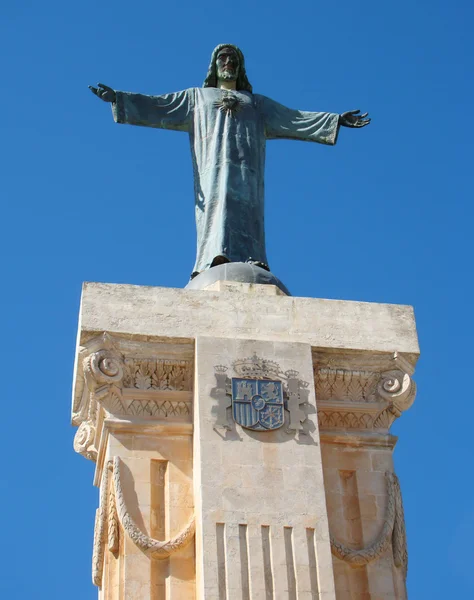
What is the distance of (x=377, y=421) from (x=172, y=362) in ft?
9.88

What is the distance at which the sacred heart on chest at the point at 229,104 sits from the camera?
2086 cm

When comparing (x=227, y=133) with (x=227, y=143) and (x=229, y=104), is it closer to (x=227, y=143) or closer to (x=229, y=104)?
(x=227, y=143)

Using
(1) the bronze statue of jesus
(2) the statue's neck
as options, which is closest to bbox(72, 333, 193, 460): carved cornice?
(1) the bronze statue of jesus

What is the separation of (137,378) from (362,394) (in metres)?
3.16

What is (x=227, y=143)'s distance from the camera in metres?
20.5

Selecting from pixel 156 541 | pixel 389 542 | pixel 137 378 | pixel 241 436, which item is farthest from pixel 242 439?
pixel 389 542

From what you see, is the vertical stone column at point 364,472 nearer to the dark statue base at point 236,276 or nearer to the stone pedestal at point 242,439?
the stone pedestal at point 242,439

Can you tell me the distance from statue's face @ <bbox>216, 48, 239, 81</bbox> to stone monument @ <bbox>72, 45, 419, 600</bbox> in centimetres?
342

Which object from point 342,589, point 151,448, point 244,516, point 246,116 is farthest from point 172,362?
point 246,116

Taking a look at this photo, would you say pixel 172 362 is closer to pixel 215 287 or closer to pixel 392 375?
pixel 215 287

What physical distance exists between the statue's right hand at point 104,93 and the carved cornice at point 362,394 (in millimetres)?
5539

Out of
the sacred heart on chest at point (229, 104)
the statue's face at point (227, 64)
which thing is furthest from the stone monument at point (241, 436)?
the statue's face at point (227, 64)

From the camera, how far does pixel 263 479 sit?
16531 millimetres

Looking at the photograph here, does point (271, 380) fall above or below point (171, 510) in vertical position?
above
